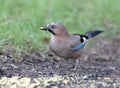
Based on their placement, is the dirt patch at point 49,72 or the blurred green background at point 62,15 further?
the blurred green background at point 62,15

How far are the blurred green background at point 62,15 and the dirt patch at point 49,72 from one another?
28.8 inches

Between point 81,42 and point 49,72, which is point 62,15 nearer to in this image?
point 81,42

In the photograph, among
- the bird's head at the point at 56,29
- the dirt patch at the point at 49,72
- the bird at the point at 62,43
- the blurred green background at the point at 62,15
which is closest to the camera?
the dirt patch at the point at 49,72

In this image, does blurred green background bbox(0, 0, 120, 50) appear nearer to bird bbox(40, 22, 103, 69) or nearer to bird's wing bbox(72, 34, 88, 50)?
bird's wing bbox(72, 34, 88, 50)

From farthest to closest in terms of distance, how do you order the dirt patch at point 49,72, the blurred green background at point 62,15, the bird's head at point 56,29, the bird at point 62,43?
the blurred green background at point 62,15
the bird's head at point 56,29
the bird at point 62,43
the dirt patch at point 49,72

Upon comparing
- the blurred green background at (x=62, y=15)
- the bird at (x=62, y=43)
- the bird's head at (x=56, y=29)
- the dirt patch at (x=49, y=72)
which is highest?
the blurred green background at (x=62, y=15)

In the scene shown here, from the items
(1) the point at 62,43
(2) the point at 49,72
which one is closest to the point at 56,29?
(1) the point at 62,43

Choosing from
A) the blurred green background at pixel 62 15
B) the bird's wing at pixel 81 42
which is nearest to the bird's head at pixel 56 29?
the bird's wing at pixel 81 42

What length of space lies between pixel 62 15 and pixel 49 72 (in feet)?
10.4

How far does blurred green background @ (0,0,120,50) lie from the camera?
27.3ft

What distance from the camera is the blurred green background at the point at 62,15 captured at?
8320 millimetres

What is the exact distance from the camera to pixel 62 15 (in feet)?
31.0

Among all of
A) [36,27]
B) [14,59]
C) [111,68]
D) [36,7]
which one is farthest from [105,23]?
[14,59]

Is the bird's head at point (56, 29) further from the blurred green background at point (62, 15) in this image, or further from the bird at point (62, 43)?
the blurred green background at point (62, 15)
